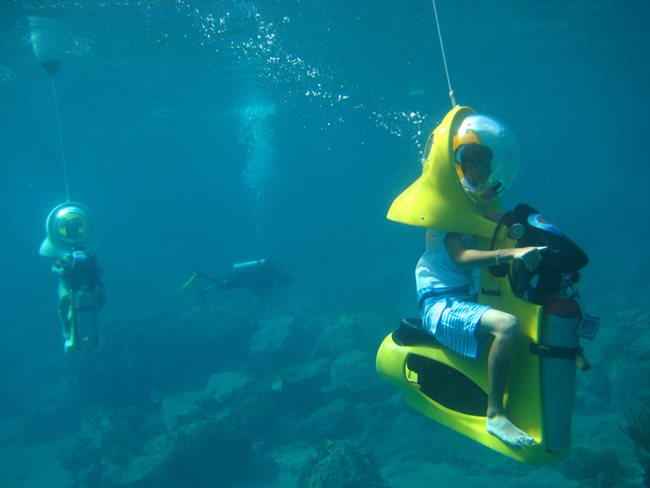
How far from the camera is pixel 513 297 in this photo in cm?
278

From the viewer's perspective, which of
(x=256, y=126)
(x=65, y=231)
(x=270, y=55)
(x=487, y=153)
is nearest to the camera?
(x=487, y=153)

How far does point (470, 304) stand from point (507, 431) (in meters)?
0.81

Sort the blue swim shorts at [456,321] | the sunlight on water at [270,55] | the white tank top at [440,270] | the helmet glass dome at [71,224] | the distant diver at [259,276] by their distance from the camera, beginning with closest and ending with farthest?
the blue swim shorts at [456,321], the white tank top at [440,270], the helmet glass dome at [71,224], the distant diver at [259,276], the sunlight on water at [270,55]

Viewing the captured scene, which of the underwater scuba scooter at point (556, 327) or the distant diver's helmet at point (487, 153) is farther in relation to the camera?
the distant diver's helmet at point (487, 153)

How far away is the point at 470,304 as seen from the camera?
294 cm

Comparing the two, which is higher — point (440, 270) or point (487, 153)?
point (487, 153)

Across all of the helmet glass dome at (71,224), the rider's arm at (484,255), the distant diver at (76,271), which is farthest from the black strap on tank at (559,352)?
the helmet glass dome at (71,224)

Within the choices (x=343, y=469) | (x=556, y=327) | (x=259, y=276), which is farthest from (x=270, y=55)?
(x=556, y=327)

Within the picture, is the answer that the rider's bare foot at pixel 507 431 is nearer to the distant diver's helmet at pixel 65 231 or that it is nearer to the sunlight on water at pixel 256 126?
the distant diver's helmet at pixel 65 231

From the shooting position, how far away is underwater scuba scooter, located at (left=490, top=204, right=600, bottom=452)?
251 cm

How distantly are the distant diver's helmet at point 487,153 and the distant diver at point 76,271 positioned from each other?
7.87m

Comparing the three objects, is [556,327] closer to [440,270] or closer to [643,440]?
[440,270]

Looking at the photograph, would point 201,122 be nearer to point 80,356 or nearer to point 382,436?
point 80,356

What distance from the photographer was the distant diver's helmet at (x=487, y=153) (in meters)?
2.92
